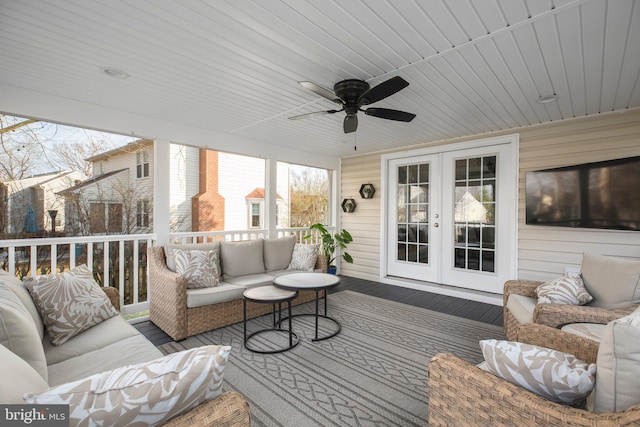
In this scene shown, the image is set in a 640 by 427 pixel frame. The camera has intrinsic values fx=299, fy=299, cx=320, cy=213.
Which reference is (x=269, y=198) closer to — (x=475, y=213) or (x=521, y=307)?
(x=475, y=213)

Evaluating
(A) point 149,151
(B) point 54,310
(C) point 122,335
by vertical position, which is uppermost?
(A) point 149,151

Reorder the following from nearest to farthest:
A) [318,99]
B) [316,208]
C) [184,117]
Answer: [318,99]
[184,117]
[316,208]

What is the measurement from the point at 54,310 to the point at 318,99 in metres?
2.72

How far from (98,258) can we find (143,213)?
2.29 feet

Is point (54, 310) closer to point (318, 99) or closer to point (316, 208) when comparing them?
point (318, 99)

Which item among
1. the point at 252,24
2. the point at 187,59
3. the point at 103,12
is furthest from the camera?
the point at 187,59

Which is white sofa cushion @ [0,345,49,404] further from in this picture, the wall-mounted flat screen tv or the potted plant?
the wall-mounted flat screen tv

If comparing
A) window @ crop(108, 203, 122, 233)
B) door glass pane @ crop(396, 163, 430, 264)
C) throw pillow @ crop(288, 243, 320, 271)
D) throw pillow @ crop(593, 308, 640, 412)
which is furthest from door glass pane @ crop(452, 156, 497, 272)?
window @ crop(108, 203, 122, 233)

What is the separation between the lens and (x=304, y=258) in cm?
428

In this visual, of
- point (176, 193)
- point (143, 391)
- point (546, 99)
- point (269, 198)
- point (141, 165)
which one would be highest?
point (546, 99)

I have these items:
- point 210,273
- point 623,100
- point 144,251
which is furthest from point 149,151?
point 623,100

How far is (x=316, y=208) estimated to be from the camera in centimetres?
679

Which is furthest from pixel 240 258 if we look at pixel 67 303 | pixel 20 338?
pixel 20 338

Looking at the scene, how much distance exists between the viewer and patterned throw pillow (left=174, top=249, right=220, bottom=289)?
3.21 meters
